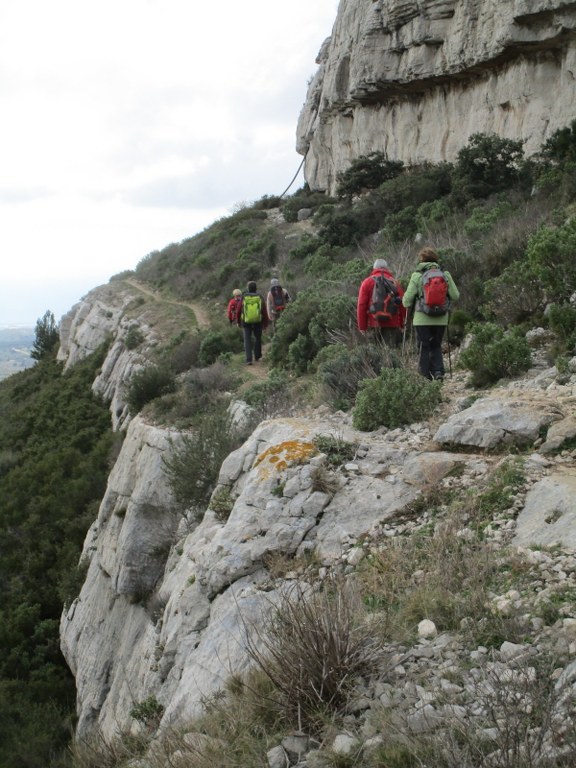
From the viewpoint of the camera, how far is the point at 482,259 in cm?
998

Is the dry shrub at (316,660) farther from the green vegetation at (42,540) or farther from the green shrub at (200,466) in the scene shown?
the green vegetation at (42,540)

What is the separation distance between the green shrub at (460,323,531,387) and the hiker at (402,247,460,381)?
486 millimetres

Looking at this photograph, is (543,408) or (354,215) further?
(354,215)

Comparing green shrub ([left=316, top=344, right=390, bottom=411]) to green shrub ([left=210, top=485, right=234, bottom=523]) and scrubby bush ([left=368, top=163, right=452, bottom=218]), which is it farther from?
scrubby bush ([left=368, top=163, right=452, bottom=218])

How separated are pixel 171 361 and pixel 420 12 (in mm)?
18166

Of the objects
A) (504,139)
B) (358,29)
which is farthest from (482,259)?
(358,29)

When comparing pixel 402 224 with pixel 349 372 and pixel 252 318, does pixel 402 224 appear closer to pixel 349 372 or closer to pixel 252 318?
pixel 252 318

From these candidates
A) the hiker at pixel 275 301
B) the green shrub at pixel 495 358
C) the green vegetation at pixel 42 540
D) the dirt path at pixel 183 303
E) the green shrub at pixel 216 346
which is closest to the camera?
the green shrub at pixel 495 358

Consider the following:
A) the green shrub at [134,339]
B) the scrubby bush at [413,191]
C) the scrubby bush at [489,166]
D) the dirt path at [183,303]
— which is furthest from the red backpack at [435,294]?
the scrubby bush at [413,191]

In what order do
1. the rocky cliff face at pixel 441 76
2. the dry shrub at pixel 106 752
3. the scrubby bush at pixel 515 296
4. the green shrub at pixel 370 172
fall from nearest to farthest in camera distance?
1. the dry shrub at pixel 106 752
2. the scrubby bush at pixel 515 296
3. the rocky cliff face at pixel 441 76
4. the green shrub at pixel 370 172

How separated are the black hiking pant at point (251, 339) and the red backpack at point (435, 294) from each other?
6532 millimetres

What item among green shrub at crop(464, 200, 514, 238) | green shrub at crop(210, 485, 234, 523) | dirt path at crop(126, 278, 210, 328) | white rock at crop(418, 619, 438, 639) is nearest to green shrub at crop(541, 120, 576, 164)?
green shrub at crop(464, 200, 514, 238)

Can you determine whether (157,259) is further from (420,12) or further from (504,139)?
(504,139)

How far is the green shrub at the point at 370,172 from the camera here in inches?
1108
